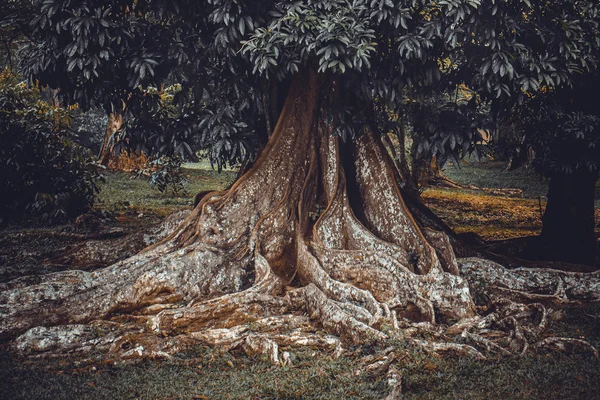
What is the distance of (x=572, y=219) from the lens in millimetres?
9984

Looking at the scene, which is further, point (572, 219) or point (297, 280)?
point (572, 219)

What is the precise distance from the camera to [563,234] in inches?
397

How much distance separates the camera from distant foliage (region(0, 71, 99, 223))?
41.3ft

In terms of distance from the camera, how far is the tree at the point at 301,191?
6789mm

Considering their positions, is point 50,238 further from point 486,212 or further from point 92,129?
point 92,129

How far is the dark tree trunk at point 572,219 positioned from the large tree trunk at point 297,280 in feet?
6.85

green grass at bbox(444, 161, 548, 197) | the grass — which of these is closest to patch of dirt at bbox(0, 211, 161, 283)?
the grass

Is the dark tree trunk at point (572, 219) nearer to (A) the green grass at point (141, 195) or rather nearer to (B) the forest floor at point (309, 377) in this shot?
(B) the forest floor at point (309, 377)

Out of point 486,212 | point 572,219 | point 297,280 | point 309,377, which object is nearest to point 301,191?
point 297,280

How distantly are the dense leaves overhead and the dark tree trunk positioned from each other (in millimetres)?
2170

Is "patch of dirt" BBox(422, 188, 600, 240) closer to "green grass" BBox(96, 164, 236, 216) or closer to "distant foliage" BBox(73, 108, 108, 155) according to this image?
"green grass" BBox(96, 164, 236, 216)

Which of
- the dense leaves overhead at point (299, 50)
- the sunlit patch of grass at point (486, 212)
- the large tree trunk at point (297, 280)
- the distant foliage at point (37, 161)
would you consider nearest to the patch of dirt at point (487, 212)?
the sunlit patch of grass at point (486, 212)

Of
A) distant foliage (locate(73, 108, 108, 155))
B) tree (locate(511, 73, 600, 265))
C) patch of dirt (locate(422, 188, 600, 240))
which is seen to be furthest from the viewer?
distant foliage (locate(73, 108, 108, 155))

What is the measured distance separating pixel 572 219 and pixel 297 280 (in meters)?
4.96
